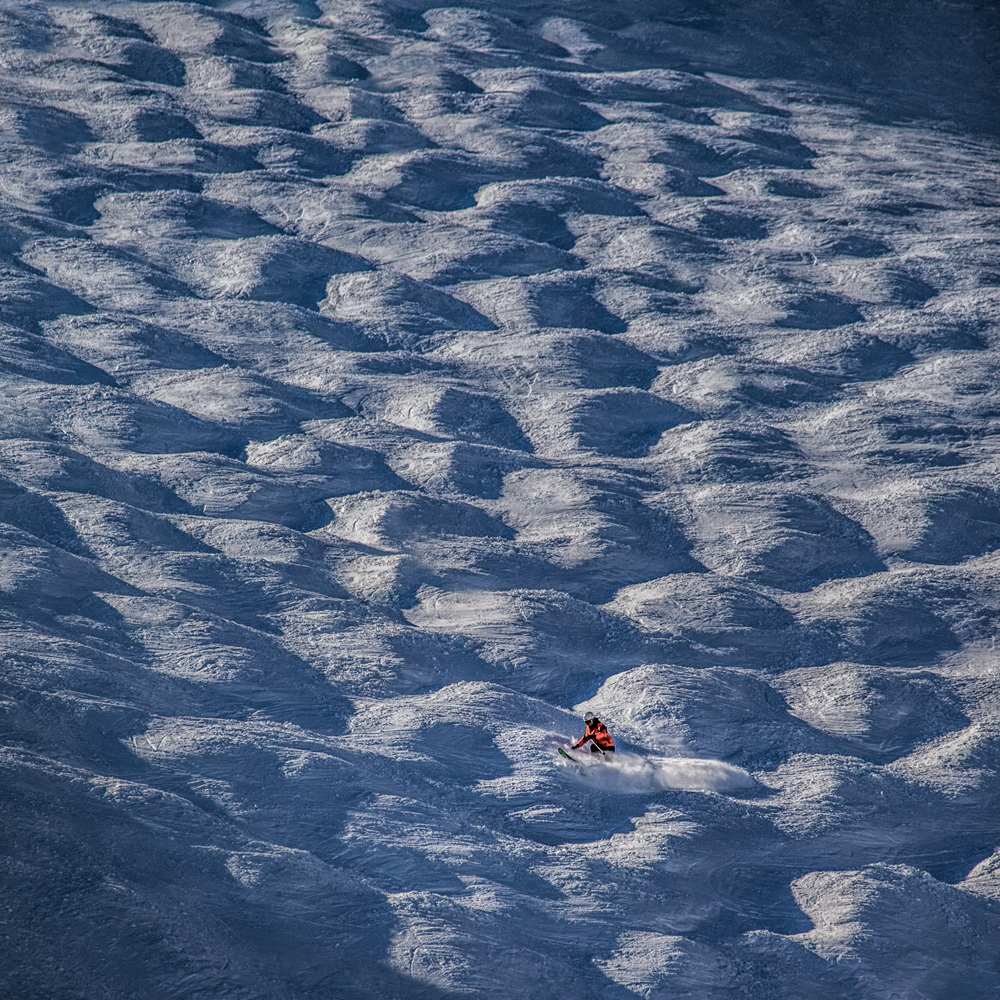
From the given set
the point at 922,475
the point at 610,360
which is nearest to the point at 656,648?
the point at 922,475

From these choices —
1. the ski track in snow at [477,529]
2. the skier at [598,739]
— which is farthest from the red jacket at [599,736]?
the ski track in snow at [477,529]

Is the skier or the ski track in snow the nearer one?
the ski track in snow

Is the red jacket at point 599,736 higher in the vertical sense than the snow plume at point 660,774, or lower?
higher

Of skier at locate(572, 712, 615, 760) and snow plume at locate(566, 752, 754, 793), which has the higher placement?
skier at locate(572, 712, 615, 760)

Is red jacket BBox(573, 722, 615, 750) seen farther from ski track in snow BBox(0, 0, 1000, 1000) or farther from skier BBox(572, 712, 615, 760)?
ski track in snow BBox(0, 0, 1000, 1000)

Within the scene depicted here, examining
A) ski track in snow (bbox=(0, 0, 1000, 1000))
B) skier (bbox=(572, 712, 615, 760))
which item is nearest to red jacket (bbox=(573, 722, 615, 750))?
skier (bbox=(572, 712, 615, 760))

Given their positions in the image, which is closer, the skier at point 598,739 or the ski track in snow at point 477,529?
the ski track in snow at point 477,529

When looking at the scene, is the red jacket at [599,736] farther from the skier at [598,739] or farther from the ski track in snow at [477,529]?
Answer: the ski track in snow at [477,529]
